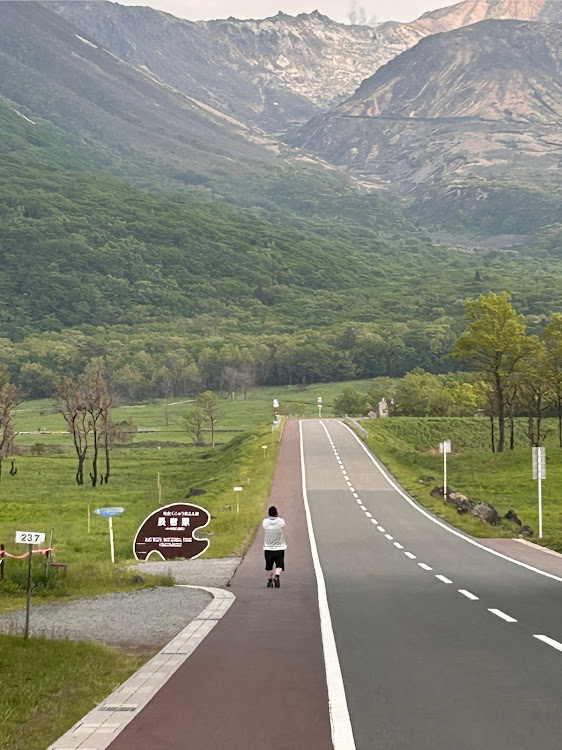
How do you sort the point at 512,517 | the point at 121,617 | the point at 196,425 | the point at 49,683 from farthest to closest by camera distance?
the point at 196,425, the point at 512,517, the point at 121,617, the point at 49,683

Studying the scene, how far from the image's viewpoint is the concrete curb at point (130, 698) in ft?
28.0

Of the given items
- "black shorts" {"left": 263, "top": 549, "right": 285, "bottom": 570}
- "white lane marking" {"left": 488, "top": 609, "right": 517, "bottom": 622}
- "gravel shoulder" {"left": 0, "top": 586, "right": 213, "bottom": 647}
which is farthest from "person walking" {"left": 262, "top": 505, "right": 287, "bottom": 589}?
"white lane marking" {"left": 488, "top": 609, "right": 517, "bottom": 622}

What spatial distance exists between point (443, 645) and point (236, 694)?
417cm

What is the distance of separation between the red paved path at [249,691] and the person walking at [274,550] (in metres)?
2.17

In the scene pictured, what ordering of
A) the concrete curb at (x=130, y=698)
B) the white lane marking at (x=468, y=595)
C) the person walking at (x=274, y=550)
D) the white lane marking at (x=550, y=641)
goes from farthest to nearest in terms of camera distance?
the person walking at (x=274, y=550), the white lane marking at (x=468, y=595), the white lane marking at (x=550, y=641), the concrete curb at (x=130, y=698)

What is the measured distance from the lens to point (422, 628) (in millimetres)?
15516

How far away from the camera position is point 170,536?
101ft

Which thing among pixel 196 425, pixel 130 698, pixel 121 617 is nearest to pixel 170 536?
pixel 121 617

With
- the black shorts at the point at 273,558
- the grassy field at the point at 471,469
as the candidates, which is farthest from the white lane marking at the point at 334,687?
the grassy field at the point at 471,469

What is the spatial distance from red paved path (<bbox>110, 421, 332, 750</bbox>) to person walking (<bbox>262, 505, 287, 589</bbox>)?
217 cm

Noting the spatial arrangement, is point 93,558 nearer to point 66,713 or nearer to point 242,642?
point 242,642

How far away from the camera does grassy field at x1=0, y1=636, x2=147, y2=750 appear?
8.74m

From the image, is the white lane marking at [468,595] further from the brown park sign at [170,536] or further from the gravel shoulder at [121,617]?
the brown park sign at [170,536]

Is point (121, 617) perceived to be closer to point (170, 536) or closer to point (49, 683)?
point (49, 683)
